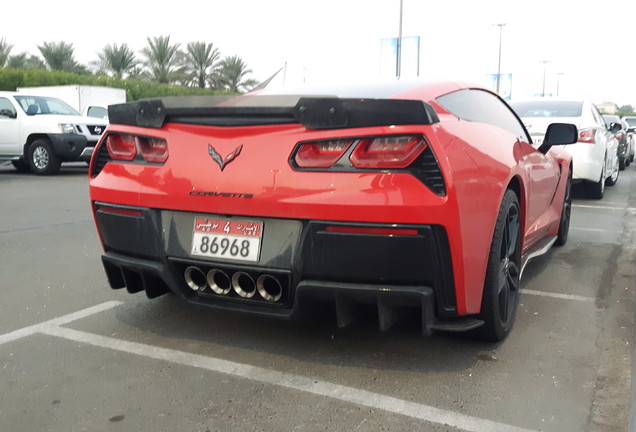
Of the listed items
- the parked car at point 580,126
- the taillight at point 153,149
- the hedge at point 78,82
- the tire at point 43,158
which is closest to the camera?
the taillight at point 153,149

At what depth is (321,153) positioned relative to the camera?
291cm

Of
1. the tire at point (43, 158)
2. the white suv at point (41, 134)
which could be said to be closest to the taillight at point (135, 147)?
the white suv at point (41, 134)

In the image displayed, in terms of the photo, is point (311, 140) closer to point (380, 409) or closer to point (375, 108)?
point (375, 108)

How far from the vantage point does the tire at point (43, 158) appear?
14250 millimetres

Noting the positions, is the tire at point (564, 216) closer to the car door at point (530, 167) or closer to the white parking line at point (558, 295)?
the car door at point (530, 167)

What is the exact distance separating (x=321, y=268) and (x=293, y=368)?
1.69 ft

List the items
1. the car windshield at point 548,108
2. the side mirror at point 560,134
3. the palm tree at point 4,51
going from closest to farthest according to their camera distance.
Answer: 1. the side mirror at point 560,134
2. the car windshield at point 548,108
3. the palm tree at point 4,51

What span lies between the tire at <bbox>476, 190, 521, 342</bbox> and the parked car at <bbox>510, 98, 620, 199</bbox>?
5450mm

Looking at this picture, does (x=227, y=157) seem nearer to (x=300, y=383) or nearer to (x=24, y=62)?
(x=300, y=383)

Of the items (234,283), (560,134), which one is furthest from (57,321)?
(560,134)

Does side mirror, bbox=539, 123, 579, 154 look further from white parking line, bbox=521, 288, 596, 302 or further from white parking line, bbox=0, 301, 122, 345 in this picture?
white parking line, bbox=0, 301, 122, 345

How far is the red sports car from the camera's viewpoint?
281 cm

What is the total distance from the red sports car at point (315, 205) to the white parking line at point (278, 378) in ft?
0.90

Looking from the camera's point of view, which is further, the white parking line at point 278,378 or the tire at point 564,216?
the tire at point 564,216
